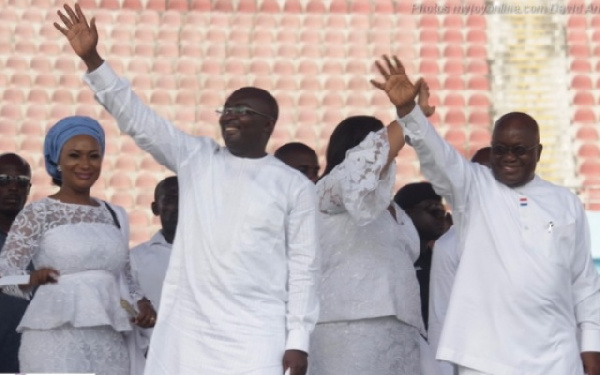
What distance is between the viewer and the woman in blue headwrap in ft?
14.1

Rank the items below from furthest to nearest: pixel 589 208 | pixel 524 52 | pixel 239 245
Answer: pixel 524 52
pixel 589 208
pixel 239 245

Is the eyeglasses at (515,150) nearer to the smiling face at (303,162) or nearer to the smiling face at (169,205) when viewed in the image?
the smiling face at (303,162)

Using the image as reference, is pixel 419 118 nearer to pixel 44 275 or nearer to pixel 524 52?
pixel 44 275

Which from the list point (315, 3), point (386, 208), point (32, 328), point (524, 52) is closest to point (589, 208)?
point (524, 52)

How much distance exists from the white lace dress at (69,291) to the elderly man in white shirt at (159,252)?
4.08 feet

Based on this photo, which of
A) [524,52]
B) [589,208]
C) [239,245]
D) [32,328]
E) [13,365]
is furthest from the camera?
[524,52]

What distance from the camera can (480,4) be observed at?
13.0 metres

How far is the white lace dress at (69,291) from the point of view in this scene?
4.29 m

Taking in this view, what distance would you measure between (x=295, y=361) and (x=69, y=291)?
94cm

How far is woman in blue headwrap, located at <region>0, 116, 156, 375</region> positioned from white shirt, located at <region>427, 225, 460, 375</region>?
4.13 feet

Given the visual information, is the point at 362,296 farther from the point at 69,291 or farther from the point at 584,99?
the point at 584,99

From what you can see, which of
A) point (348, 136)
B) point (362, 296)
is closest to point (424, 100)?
point (348, 136)

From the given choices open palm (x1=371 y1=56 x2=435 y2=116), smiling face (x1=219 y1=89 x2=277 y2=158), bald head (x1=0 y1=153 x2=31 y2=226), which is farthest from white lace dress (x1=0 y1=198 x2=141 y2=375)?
open palm (x1=371 y1=56 x2=435 y2=116)

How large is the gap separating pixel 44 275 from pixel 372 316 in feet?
3.84
